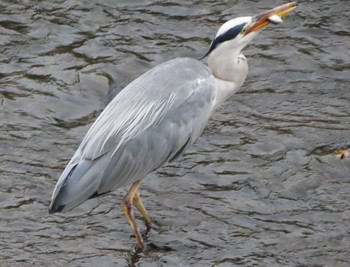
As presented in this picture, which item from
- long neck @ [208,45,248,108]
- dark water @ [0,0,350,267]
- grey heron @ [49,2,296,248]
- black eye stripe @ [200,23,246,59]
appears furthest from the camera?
long neck @ [208,45,248,108]

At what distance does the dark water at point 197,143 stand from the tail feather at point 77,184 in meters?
0.34

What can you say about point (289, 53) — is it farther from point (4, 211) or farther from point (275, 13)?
point (4, 211)

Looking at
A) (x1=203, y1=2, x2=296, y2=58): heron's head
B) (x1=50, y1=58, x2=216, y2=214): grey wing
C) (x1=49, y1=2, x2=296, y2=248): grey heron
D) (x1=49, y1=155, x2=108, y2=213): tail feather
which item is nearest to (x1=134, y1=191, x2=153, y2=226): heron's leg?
(x1=49, y1=2, x2=296, y2=248): grey heron

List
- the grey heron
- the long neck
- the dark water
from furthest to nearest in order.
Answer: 1. the long neck
2. the dark water
3. the grey heron

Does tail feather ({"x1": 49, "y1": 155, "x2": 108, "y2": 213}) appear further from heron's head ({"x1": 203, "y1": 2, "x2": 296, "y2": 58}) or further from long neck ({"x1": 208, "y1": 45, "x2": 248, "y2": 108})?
heron's head ({"x1": 203, "y1": 2, "x2": 296, "y2": 58})

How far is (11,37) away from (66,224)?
2.90 meters

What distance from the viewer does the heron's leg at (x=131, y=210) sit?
22.2ft

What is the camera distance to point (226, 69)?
7.18 m

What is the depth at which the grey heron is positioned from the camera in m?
6.59

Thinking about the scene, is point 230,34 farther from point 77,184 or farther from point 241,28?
point 77,184

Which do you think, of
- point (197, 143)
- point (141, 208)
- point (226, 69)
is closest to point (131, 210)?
point (141, 208)

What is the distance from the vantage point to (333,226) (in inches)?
269

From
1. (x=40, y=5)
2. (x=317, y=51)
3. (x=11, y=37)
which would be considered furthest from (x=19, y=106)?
(x=317, y=51)

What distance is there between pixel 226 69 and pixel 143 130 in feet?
2.60
